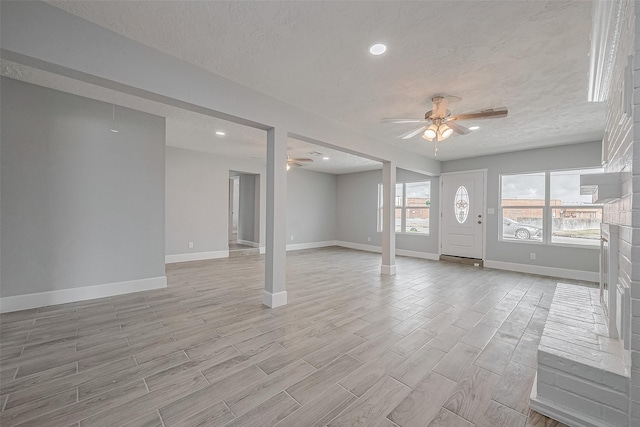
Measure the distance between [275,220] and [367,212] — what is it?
18.5 ft

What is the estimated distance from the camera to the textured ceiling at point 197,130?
9.59 ft

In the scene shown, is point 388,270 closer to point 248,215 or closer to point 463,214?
point 463,214

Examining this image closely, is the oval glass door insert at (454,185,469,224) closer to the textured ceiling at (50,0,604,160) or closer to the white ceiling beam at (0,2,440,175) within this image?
the textured ceiling at (50,0,604,160)

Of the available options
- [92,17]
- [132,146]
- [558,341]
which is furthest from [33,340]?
[558,341]

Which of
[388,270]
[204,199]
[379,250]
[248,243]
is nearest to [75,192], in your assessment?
[204,199]

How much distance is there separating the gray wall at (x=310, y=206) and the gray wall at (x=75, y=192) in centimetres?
449

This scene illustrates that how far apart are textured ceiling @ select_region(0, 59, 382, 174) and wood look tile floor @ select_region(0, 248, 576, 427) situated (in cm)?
263

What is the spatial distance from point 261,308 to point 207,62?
2759mm

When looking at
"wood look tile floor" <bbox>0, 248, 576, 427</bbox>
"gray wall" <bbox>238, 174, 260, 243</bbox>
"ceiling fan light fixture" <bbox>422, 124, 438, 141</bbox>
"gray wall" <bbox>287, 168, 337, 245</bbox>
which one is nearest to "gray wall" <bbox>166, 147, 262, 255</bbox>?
"gray wall" <bbox>238, 174, 260, 243</bbox>

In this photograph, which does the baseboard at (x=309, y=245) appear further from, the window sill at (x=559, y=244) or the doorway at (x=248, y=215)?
the window sill at (x=559, y=244)

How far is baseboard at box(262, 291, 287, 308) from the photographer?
10.6 feet

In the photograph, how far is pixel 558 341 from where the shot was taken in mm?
1749

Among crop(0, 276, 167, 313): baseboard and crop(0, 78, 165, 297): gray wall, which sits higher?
crop(0, 78, 165, 297): gray wall

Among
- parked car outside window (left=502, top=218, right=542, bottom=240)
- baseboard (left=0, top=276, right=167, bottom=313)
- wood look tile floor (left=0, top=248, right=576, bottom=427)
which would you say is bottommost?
wood look tile floor (left=0, top=248, right=576, bottom=427)
